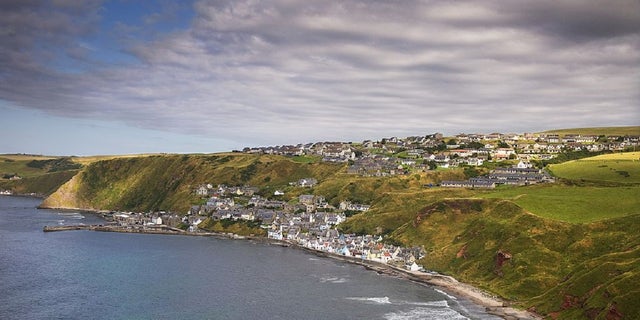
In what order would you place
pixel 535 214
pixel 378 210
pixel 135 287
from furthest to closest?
pixel 378 210 → pixel 535 214 → pixel 135 287

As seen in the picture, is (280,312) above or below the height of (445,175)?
below

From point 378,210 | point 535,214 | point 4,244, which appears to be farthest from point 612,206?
point 4,244

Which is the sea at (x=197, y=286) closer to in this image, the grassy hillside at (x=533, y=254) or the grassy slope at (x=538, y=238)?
the grassy hillside at (x=533, y=254)

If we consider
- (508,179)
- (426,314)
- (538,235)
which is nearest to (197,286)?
(426,314)

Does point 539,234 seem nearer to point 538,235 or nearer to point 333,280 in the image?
point 538,235

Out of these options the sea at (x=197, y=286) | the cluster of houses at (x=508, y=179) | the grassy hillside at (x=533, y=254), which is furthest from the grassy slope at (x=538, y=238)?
the sea at (x=197, y=286)

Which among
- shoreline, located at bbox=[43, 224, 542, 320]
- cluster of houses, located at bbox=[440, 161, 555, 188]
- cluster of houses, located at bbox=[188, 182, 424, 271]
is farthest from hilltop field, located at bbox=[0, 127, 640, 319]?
cluster of houses, located at bbox=[440, 161, 555, 188]

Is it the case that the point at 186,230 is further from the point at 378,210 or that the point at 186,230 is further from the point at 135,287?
the point at 135,287

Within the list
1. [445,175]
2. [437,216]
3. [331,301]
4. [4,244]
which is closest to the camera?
[331,301]

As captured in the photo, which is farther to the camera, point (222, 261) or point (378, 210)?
point (378, 210)
